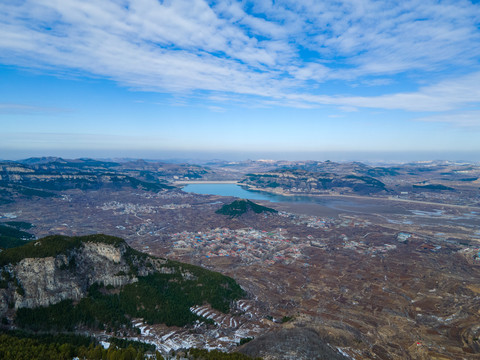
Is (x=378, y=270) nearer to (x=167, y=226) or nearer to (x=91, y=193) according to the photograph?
(x=167, y=226)

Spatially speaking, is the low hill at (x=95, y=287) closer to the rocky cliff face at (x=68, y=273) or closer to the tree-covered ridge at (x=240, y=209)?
the rocky cliff face at (x=68, y=273)

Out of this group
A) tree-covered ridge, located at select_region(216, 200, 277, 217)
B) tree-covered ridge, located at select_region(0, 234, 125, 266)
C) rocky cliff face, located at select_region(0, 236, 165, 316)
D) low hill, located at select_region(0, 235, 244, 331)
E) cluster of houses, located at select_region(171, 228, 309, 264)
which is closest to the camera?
low hill, located at select_region(0, 235, 244, 331)

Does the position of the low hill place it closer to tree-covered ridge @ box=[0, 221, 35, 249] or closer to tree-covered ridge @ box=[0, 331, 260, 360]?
tree-covered ridge @ box=[0, 331, 260, 360]

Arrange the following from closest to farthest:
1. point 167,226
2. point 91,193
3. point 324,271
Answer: point 324,271 → point 167,226 → point 91,193

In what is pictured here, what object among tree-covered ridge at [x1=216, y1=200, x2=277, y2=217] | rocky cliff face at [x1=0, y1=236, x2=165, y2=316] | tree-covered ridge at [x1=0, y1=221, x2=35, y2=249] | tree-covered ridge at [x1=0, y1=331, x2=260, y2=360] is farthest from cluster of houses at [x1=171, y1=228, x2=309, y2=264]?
tree-covered ridge at [x1=0, y1=331, x2=260, y2=360]

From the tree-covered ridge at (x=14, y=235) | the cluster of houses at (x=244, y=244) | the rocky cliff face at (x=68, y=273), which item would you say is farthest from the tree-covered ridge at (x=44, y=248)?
the cluster of houses at (x=244, y=244)

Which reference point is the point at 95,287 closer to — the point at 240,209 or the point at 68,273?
the point at 68,273

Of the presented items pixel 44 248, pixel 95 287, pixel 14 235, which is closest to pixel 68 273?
pixel 95 287

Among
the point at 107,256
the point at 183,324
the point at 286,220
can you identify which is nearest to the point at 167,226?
the point at 286,220
